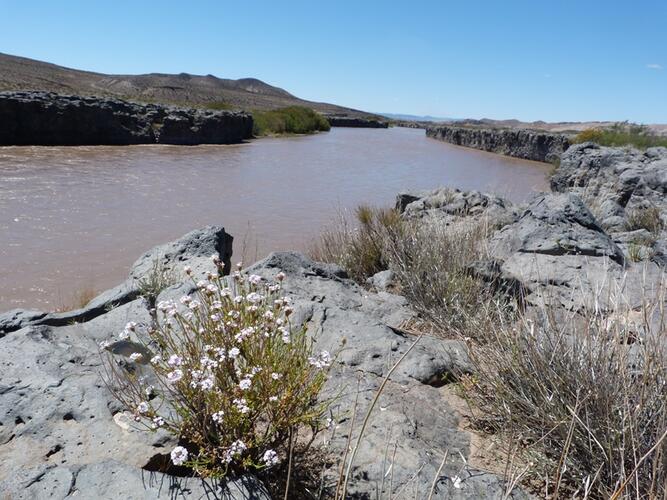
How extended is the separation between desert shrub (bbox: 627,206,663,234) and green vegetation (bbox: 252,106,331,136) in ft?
91.8

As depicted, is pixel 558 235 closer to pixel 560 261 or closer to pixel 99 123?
pixel 560 261

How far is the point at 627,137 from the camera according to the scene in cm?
2156

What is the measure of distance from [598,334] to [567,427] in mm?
428

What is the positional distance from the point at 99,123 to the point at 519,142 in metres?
23.9

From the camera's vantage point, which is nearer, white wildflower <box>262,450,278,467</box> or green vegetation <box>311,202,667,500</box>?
white wildflower <box>262,450,278,467</box>

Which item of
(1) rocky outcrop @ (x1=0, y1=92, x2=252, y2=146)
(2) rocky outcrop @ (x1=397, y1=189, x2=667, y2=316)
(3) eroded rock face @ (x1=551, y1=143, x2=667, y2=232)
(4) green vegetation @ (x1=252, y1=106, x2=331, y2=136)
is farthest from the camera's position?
(4) green vegetation @ (x1=252, y1=106, x2=331, y2=136)

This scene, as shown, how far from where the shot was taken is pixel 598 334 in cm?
236

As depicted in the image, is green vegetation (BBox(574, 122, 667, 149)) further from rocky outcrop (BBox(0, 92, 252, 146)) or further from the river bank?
the river bank

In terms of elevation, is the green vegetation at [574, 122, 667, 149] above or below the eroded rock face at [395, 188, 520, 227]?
above

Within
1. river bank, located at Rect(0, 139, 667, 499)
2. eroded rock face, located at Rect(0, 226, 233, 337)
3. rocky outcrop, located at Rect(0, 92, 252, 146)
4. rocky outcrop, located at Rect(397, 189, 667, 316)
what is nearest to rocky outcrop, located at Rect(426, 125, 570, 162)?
rocky outcrop, located at Rect(0, 92, 252, 146)

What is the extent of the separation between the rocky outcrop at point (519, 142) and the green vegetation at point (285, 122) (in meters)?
11.7

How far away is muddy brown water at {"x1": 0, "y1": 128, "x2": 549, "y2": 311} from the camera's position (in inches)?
300

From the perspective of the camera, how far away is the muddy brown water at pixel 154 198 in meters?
7.63

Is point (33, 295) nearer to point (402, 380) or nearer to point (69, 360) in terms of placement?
point (69, 360)
